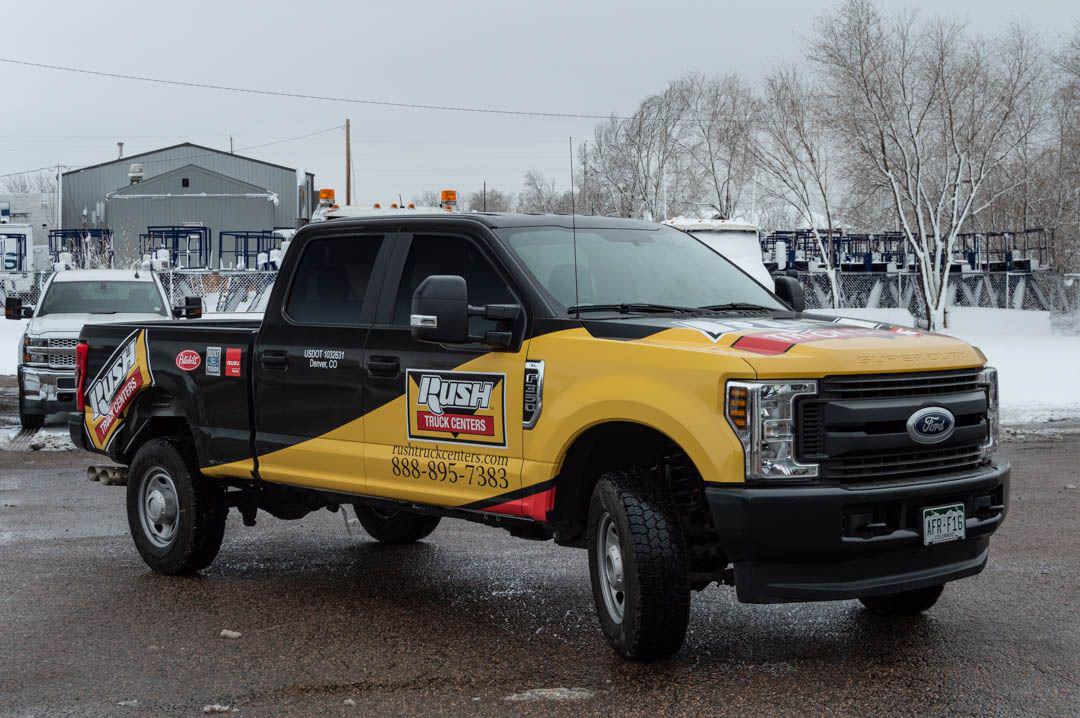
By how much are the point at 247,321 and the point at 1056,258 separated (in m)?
44.1

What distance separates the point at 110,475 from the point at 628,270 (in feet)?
12.5

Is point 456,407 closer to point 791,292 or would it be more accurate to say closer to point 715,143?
point 791,292

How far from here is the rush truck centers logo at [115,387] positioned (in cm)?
784

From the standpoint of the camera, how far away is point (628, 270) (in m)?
6.40

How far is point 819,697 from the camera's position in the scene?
16.5ft

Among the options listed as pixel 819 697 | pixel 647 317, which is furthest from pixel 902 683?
pixel 647 317

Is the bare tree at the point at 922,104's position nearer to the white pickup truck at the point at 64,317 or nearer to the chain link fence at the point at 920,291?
the chain link fence at the point at 920,291

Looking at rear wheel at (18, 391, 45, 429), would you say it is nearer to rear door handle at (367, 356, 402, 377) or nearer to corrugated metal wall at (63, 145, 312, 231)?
rear door handle at (367, 356, 402, 377)

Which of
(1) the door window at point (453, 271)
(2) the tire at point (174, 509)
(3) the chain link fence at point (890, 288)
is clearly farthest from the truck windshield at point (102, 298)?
(3) the chain link fence at point (890, 288)

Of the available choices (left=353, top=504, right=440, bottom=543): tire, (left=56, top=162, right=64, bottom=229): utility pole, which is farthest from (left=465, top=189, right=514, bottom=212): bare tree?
(left=56, top=162, right=64, bottom=229): utility pole

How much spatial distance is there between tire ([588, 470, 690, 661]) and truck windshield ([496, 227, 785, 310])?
1.00m

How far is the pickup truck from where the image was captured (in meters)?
4.96

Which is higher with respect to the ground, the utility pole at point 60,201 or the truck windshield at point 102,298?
the utility pole at point 60,201

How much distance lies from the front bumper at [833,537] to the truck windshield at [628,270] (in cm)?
149
